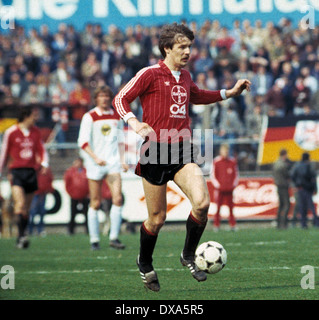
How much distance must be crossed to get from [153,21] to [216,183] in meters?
8.07

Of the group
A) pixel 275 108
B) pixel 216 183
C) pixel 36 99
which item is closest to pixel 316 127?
pixel 275 108

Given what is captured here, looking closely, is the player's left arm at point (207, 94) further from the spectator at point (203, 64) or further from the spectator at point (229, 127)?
the spectator at point (203, 64)

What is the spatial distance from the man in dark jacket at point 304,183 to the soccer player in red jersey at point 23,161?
8065 millimetres

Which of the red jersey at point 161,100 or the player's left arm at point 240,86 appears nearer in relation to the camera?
the red jersey at point 161,100

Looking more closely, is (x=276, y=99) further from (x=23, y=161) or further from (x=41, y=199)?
(x=23, y=161)

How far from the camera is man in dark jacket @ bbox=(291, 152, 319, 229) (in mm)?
19828

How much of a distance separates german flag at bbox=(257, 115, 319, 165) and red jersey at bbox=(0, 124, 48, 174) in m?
8.25

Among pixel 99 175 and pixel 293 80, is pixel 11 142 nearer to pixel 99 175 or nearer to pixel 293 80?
pixel 99 175

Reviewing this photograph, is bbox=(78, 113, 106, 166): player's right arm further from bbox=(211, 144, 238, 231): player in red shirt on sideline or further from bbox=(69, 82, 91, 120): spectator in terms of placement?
bbox=(69, 82, 91, 120): spectator

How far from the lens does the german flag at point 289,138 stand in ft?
67.7

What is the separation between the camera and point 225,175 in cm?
1986

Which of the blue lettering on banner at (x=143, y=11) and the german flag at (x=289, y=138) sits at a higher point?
the blue lettering on banner at (x=143, y=11)

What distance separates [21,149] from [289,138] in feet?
30.1

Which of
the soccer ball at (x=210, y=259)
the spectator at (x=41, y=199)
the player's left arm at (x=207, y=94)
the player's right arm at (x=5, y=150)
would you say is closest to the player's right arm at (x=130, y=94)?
the player's left arm at (x=207, y=94)
